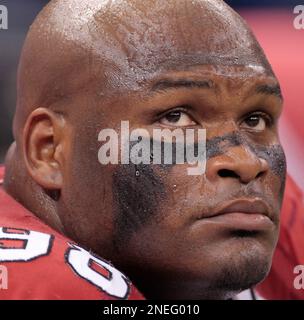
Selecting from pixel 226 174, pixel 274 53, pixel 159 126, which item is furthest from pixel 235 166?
pixel 274 53

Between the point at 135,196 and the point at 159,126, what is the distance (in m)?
0.11

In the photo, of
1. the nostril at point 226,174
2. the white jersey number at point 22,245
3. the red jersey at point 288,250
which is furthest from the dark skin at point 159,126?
the red jersey at point 288,250

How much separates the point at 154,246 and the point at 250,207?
0.52 ft

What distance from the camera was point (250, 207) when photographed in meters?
1.09

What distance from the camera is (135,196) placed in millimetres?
1100

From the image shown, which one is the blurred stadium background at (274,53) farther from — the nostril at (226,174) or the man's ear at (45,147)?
the nostril at (226,174)

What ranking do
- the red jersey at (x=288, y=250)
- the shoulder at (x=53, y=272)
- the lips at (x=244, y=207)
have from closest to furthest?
1. the shoulder at (x=53, y=272)
2. the lips at (x=244, y=207)
3. the red jersey at (x=288, y=250)

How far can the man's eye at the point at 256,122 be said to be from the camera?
1.18 m

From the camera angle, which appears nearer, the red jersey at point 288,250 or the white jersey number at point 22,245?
the white jersey number at point 22,245

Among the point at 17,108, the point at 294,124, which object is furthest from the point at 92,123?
the point at 294,124

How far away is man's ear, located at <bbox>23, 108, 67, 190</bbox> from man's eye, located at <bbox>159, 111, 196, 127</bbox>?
0.17 metres

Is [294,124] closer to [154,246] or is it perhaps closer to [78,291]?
[154,246]

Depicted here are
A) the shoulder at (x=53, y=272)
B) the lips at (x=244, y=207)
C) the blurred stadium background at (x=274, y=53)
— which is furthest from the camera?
the blurred stadium background at (x=274, y=53)

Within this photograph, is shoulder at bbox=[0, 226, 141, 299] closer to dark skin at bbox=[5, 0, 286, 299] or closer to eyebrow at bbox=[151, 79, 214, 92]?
dark skin at bbox=[5, 0, 286, 299]
